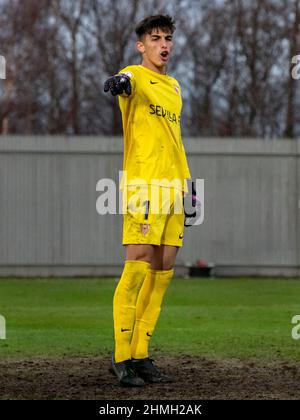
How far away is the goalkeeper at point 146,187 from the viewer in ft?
19.8

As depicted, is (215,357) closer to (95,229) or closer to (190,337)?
(190,337)

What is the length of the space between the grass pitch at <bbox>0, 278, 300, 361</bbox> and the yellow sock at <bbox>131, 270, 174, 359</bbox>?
117 centimetres

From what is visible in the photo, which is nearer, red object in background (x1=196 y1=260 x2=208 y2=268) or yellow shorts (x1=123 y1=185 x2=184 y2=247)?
yellow shorts (x1=123 y1=185 x2=184 y2=247)

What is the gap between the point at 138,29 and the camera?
629cm

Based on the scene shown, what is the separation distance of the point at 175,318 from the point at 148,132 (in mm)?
4769

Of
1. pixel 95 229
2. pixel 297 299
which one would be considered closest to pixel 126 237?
pixel 297 299

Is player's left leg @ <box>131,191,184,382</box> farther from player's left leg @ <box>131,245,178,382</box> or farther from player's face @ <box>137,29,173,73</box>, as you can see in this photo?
player's face @ <box>137,29,173,73</box>

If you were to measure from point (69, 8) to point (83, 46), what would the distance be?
171 cm

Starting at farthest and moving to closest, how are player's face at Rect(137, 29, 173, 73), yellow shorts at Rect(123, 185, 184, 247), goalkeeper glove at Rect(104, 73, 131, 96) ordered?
player's face at Rect(137, 29, 173, 73)
yellow shorts at Rect(123, 185, 184, 247)
goalkeeper glove at Rect(104, 73, 131, 96)

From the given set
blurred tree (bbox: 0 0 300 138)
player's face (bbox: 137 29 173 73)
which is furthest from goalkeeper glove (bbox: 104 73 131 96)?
blurred tree (bbox: 0 0 300 138)

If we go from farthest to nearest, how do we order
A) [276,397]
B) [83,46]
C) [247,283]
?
[83,46], [247,283], [276,397]

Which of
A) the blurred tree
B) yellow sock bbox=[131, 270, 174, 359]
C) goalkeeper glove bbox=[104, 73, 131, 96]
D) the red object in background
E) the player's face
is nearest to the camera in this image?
goalkeeper glove bbox=[104, 73, 131, 96]

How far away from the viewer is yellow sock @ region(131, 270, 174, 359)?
6.30m

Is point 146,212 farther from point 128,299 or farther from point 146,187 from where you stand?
point 128,299
